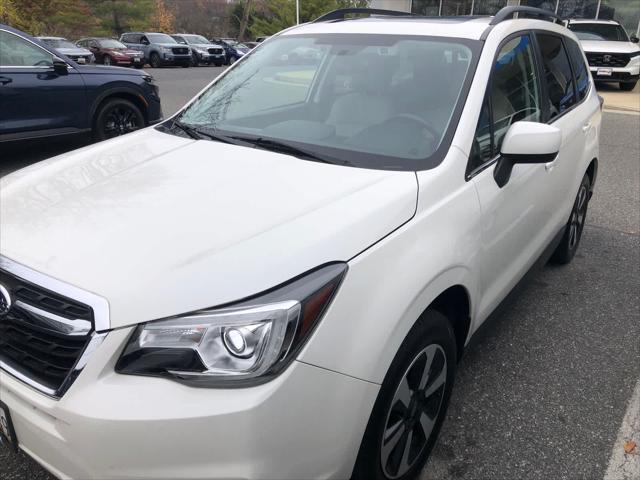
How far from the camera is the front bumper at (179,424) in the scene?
1.43m

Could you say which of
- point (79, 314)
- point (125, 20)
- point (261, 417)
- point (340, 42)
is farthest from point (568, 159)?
point (125, 20)

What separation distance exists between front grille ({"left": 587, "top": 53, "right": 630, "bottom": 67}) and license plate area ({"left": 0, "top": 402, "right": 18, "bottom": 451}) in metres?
15.9

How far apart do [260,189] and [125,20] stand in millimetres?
52773

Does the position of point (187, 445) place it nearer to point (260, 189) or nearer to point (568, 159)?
point (260, 189)

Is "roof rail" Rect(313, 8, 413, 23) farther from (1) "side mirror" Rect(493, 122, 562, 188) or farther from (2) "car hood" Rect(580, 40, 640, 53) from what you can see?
(2) "car hood" Rect(580, 40, 640, 53)

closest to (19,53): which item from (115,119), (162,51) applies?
(115,119)

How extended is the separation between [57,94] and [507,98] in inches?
218

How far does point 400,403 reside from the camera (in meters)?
1.93

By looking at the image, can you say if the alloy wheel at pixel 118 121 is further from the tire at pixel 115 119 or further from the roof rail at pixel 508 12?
the roof rail at pixel 508 12

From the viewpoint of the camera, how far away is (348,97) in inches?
107

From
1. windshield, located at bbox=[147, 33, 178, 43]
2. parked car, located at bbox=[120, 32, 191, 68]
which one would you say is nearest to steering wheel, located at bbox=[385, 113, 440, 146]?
parked car, located at bbox=[120, 32, 191, 68]

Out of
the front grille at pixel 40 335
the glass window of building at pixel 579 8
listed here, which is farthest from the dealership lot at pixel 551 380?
the glass window of building at pixel 579 8

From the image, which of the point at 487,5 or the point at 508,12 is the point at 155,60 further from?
the point at 508,12

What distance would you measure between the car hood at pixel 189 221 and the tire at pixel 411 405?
420 millimetres
